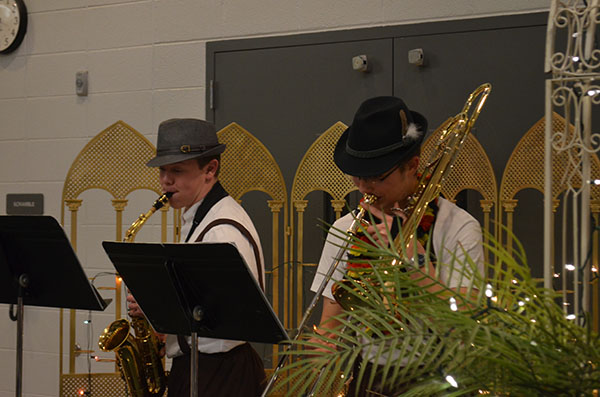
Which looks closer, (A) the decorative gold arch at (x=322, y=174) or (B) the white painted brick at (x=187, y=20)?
(A) the decorative gold arch at (x=322, y=174)

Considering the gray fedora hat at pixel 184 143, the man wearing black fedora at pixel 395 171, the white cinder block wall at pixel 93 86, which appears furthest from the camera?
the white cinder block wall at pixel 93 86

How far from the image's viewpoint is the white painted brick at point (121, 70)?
4.20m

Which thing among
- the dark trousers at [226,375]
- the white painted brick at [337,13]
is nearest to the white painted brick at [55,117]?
the white painted brick at [337,13]

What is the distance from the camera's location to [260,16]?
3.94m

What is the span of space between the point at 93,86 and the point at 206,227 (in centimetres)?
209

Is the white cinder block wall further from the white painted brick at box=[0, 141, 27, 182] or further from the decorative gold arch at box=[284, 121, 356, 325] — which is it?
the decorative gold arch at box=[284, 121, 356, 325]

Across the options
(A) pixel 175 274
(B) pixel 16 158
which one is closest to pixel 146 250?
(A) pixel 175 274

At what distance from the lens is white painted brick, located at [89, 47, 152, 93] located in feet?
13.8

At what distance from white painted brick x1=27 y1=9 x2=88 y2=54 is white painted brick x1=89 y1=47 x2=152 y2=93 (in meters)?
0.16

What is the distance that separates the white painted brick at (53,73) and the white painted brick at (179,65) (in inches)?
19.6

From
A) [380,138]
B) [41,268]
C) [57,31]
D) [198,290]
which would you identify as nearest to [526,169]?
[380,138]

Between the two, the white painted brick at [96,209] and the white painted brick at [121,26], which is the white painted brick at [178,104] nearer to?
the white painted brick at [121,26]

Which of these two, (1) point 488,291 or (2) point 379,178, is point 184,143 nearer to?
(2) point 379,178

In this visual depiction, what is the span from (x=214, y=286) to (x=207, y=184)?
28.1 inches
